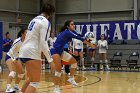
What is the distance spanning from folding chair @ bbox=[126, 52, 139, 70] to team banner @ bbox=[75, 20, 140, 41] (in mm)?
1154

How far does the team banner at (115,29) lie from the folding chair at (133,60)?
115 centimetres

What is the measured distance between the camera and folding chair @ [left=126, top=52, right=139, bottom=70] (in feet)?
55.0

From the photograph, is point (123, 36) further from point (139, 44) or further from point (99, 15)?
point (99, 15)

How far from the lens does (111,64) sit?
17.6 m

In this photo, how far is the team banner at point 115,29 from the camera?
709 inches

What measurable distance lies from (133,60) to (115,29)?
2.60 m

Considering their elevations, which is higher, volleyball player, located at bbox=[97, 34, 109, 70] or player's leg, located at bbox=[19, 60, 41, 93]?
volleyball player, located at bbox=[97, 34, 109, 70]

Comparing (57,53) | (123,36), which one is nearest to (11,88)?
(57,53)

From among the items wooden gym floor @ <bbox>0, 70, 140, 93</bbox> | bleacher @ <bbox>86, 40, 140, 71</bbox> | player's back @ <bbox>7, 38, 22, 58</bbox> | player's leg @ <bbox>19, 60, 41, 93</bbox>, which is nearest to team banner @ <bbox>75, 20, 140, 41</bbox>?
bleacher @ <bbox>86, 40, 140, 71</bbox>

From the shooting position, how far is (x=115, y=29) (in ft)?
60.7

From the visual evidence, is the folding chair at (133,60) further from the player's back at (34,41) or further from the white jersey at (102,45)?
the player's back at (34,41)

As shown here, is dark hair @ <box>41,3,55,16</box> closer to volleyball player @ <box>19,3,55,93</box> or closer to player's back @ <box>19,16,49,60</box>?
volleyball player @ <box>19,3,55,93</box>

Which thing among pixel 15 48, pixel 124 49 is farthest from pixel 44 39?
pixel 124 49

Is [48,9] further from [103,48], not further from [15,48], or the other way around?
[103,48]
